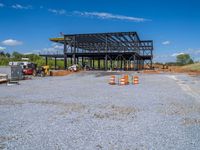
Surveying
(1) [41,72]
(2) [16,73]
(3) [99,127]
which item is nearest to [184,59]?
(1) [41,72]

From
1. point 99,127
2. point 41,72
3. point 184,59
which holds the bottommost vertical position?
point 99,127

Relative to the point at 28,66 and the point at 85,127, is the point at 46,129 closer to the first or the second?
the point at 85,127

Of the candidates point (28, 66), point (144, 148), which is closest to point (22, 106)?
point (144, 148)

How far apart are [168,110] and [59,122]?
4.54 metres

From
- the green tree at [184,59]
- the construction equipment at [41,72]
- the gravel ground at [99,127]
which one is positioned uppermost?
the green tree at [184,59]

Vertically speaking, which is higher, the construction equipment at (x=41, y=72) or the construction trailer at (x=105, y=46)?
the construction trailer at (x=105, y=46)

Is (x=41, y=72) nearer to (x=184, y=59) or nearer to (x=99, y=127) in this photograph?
(x=99, y=127)

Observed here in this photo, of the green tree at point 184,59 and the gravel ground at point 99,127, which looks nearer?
the gravel ground at point 99,127

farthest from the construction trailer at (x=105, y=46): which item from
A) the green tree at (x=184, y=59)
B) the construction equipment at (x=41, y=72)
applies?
the green tree at (x=184, y=59)

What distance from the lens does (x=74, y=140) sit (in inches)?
242

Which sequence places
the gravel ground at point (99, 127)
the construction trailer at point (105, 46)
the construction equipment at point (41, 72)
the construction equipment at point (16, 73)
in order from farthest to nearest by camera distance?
the construction trailer at point (105, 46)
the construction equipment at point (41, 72)
the construction equipment at point (16, 73)
the gravel ground at point (99, 127)

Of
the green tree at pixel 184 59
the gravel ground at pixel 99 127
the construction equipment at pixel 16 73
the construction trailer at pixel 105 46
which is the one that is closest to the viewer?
the gravel ground at pixel 99 127

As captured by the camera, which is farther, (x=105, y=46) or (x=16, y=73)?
(x=105, y=46)

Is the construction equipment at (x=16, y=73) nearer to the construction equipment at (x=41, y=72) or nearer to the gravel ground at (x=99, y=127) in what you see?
the construction equipment at (x=41, y=72)
